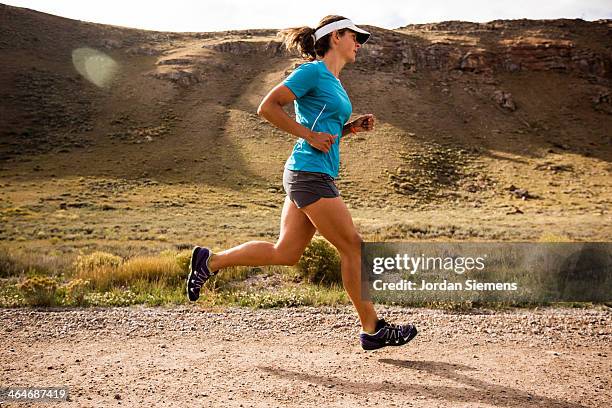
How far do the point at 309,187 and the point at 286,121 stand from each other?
1.56 ft

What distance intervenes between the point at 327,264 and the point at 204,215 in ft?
99.6

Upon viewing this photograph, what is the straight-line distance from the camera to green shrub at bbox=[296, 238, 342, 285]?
779cm

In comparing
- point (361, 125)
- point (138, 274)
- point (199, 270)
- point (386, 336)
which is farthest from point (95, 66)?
point (386, 336)

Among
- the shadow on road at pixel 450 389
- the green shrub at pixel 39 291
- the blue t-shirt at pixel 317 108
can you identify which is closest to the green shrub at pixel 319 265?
the green shrub at pixel 39 291

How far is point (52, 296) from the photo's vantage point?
5.75m

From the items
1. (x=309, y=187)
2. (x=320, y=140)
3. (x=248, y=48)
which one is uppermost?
(x=248, y=48)

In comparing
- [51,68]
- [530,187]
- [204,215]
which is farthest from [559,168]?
[51,68]

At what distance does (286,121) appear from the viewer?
3.44 metres

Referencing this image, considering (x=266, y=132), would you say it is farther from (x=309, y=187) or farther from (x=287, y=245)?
(x=309, y=187)

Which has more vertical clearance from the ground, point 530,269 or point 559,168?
point 559,168

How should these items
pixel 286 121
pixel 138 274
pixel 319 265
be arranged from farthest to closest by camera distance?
pixel 319 265
pixel 138 274
pixel 286 121

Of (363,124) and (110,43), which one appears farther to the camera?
(110,43)

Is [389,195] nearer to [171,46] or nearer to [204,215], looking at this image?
[204,215]

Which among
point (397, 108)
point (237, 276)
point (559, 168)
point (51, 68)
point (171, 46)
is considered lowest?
point (237, 276)
